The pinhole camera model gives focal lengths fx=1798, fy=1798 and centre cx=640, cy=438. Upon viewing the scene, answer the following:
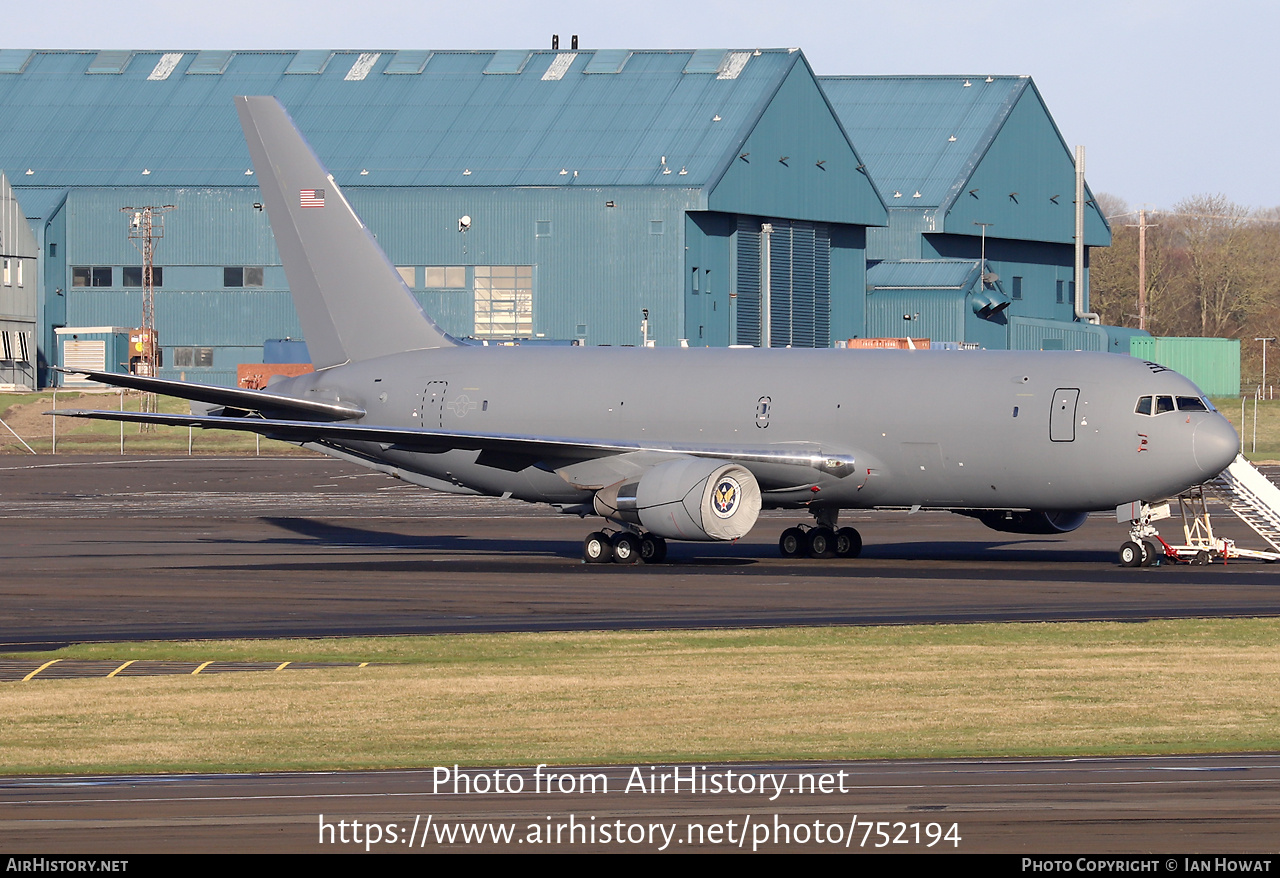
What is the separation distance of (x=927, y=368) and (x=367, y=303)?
1427 cm

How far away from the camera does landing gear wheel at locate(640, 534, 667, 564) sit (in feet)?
129

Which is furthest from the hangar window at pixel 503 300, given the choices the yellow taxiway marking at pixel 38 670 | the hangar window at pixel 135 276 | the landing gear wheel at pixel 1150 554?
the yellow taxiway marking at pixel 38 670

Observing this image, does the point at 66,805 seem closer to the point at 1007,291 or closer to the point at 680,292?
the point at 680,292

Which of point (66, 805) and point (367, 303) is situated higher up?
point (367, 303)

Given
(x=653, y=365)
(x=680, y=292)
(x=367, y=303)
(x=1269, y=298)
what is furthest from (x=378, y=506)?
(x=1269, y=298)

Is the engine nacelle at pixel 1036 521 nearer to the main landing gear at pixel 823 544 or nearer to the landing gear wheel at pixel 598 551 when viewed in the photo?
the main landing gear at pixel 823 544

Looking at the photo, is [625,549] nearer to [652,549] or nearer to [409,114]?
[652,549]

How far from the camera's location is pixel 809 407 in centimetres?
3903

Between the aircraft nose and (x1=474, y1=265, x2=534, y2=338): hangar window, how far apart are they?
65.0 m

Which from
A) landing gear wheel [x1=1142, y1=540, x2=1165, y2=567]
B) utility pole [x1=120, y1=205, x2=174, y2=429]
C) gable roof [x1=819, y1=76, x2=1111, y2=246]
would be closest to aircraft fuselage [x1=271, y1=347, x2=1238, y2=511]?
landing gear wheel [x1=1142, y1=540, x2=1165, y2=567]

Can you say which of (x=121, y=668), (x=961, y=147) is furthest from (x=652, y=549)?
(x=961, y=147)

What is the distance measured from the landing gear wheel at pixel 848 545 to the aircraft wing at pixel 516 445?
281 centimetres

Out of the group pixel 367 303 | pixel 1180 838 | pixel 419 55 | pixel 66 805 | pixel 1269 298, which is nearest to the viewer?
pixel 1180 838

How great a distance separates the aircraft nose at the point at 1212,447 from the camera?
3556cm
